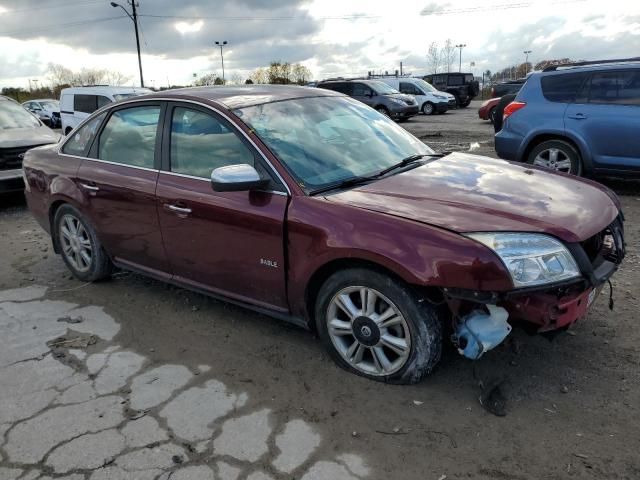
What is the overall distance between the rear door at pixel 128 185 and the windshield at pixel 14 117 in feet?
17.5

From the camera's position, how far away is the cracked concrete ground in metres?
2.53

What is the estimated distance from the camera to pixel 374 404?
294cm

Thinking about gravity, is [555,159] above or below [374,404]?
above

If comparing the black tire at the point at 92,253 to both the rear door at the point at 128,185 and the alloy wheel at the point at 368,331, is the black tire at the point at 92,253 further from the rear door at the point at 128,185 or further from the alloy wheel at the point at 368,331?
the alloy wheel at the point at 368,331

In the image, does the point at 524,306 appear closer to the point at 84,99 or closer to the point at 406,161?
the point at 406,161

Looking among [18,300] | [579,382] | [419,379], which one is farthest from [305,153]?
[18,300]

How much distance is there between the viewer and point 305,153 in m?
3.45

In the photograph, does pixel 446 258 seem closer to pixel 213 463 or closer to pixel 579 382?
pixel 579 382

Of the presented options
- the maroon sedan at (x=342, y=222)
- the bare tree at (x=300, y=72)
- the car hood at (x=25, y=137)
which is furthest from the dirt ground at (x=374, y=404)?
the bare tree at (x=300, y=72)

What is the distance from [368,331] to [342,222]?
0.62m

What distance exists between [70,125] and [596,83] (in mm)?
13909

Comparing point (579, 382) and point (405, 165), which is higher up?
point (405, 165)

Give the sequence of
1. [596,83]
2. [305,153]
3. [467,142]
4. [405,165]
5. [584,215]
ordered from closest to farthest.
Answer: [584,215], [305,153], [405,165], [596,83], [467,142]

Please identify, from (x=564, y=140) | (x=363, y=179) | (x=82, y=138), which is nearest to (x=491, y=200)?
(x=363, y=179)
